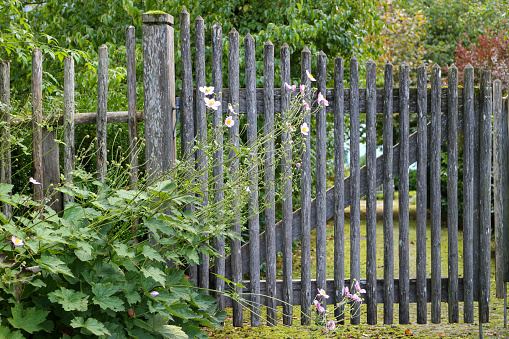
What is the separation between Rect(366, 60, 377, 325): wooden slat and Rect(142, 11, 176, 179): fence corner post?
121cm

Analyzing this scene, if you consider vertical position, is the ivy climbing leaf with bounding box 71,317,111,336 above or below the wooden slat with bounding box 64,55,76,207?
below

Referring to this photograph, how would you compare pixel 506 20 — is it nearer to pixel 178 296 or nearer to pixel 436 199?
pixel 436 199

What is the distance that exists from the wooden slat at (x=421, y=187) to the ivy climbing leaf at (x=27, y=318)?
2.20 m

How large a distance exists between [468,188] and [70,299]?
2432mm

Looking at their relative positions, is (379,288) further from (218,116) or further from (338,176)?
(218,116)

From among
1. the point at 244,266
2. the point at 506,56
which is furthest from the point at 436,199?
the point at 506,56

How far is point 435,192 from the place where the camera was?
9.94ft

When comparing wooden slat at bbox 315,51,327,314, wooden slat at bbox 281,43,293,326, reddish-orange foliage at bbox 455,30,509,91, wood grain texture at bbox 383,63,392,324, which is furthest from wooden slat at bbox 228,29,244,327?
reddish-orange foliage at bbox 455,30,509,91

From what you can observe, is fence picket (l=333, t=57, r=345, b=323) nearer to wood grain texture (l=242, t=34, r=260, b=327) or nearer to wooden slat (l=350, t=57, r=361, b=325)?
wooden slat (l=350, t=57, r=361, b=325)

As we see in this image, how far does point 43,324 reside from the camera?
6.32ft

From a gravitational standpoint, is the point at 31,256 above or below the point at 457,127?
below

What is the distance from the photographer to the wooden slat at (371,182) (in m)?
2.93

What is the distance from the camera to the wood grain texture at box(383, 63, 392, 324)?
2939 millimetres

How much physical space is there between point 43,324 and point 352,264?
1797mm
